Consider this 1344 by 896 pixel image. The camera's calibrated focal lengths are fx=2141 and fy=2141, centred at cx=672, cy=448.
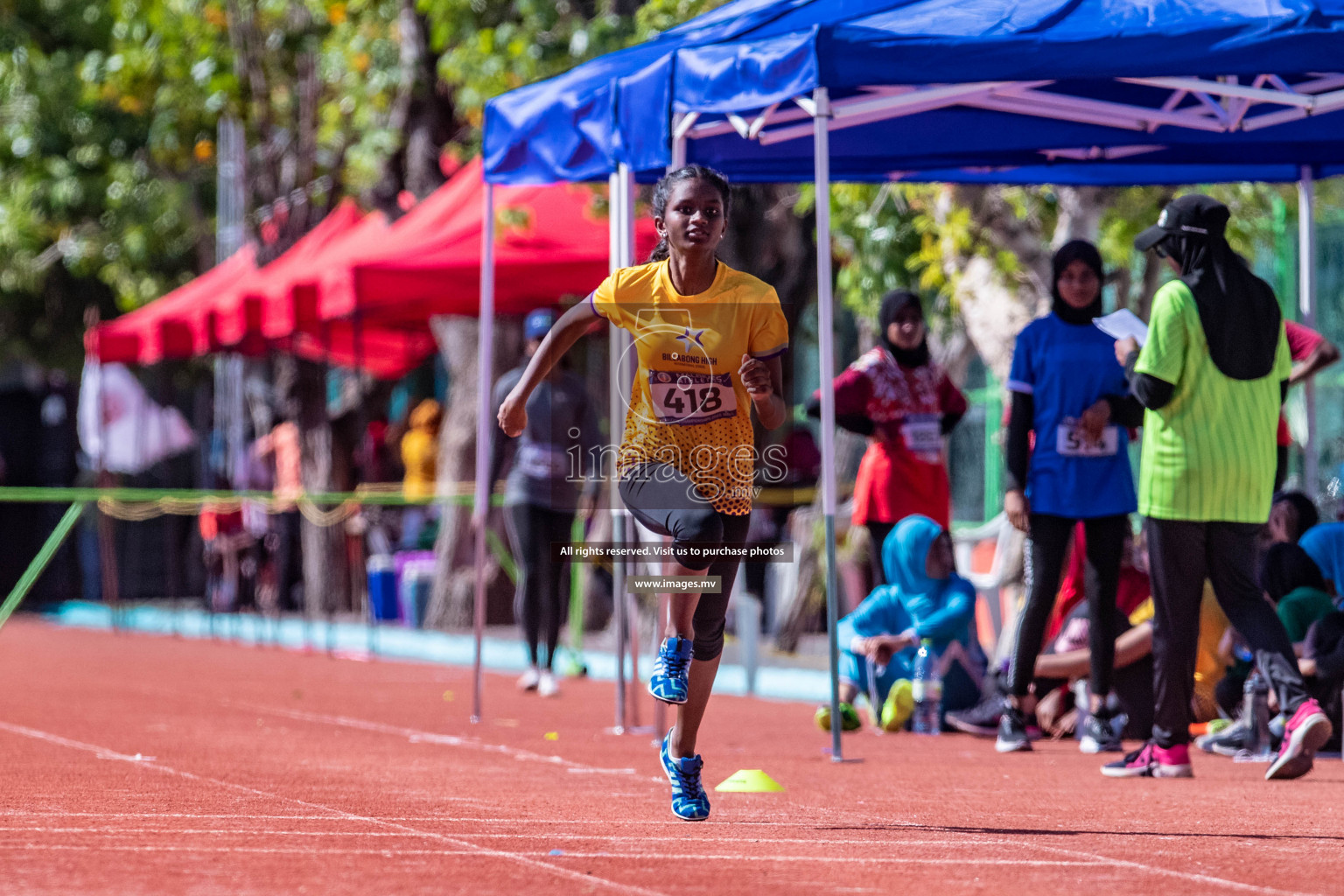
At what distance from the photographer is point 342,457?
2280cm

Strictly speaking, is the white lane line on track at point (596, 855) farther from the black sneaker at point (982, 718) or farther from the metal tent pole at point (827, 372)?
the black sneaker at point (982, 718)

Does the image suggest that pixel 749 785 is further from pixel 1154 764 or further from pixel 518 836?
pixel 1154 764

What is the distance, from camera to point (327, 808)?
21.9 ft

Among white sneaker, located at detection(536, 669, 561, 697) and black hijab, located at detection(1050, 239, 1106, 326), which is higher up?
black hijab, located at detection(1050, 239, 1106, 326)

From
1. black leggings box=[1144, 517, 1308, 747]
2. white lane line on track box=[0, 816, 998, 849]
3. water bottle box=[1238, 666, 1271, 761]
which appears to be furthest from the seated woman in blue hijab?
white lane line on track box=[0, 816, 998, 849]

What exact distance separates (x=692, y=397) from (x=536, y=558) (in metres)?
5.84

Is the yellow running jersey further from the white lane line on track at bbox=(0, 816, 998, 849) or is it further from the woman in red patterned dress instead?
the woman in red patterned dress

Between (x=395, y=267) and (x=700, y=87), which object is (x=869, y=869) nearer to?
(x=700, y=87)

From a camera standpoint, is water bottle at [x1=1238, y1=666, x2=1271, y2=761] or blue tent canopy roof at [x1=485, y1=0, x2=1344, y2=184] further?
water bottle at [x1=1238, y1=666, x2=1271, y2=761]

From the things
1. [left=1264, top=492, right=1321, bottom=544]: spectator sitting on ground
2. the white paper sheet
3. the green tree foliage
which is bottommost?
[left=1264, top=492, right=1321, bottom=544]: spectator sitting on ground

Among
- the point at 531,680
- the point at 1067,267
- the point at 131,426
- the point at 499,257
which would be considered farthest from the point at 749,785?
the point at 131,426

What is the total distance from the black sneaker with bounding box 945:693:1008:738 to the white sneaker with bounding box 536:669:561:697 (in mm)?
2917

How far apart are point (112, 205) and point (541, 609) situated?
47.3 ft

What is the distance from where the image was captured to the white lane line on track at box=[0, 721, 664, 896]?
5.27m
